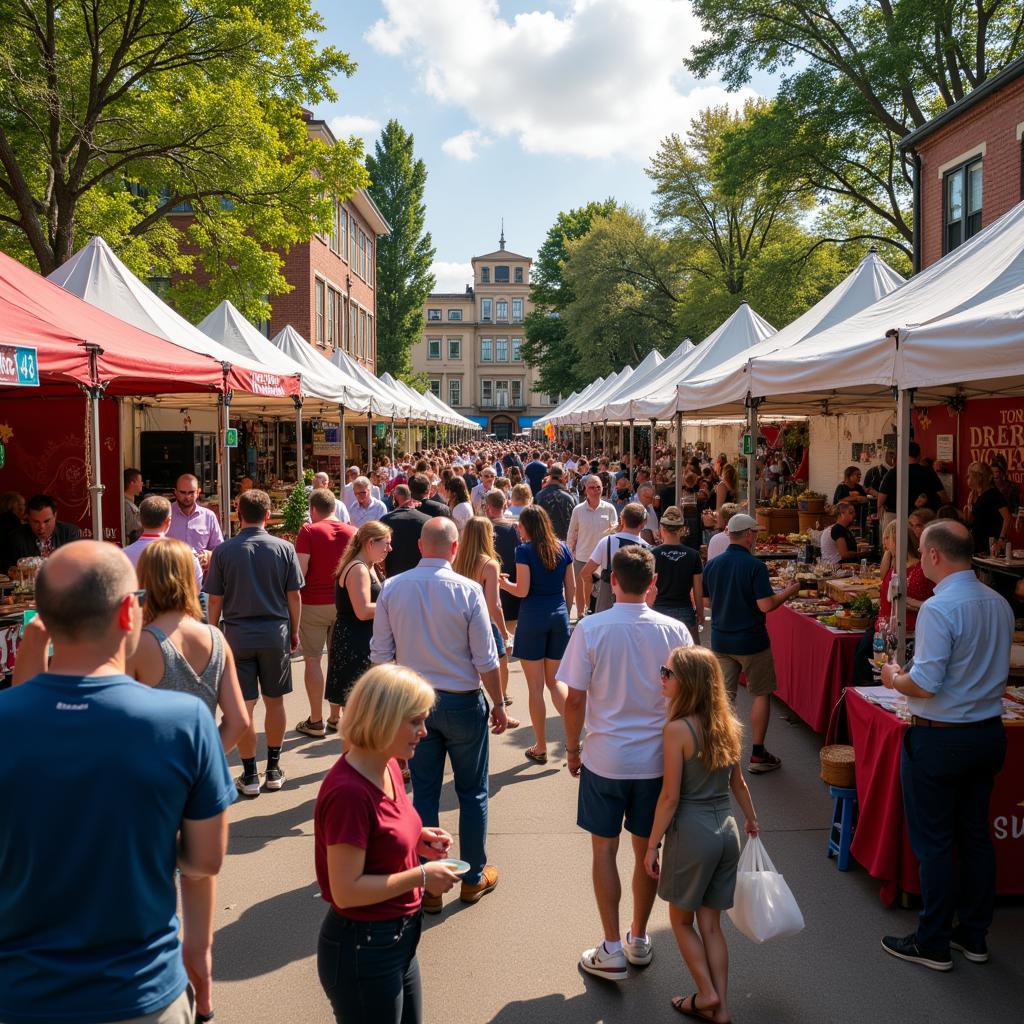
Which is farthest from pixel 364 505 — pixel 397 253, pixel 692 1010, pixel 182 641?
pixel 397 253

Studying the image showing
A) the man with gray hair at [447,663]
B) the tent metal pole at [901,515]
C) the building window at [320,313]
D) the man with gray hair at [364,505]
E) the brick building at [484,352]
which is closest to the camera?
the man with gray hair at [447,663]

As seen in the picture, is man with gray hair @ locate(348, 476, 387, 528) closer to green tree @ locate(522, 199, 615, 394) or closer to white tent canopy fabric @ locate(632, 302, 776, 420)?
white tent canopy fabric @ locate(632, 302, 776, 420)

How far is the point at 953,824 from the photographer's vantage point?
422cm

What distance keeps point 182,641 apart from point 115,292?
23.0 feet

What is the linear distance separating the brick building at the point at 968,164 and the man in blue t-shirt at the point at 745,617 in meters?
12.9

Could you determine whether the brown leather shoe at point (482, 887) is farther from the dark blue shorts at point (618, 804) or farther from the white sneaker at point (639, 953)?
the dark blue shorts at point (618, 804)

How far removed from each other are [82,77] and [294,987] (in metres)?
17.5

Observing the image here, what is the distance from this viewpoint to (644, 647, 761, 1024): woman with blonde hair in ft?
11.8

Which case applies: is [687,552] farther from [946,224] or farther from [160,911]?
[946,224]

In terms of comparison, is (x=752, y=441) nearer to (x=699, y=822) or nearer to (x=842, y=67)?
(x=699, y=822)

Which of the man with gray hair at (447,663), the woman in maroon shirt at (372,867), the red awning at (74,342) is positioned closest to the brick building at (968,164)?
the red awning at (74,342)

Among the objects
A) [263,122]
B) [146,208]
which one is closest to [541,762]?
[263,122]

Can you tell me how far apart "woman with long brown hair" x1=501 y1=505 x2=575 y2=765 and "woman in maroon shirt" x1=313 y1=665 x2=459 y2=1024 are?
13.6 ft

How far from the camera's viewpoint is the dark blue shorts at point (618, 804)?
3865 millimetres
